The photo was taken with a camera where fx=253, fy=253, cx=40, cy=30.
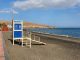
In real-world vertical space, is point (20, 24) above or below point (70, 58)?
above

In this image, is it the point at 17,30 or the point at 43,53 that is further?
the point at 17,30

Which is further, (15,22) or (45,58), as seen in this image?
(15,22)

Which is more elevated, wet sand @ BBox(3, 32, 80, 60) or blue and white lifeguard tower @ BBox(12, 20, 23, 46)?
blue and white lifeguard tower @ BBox(12, 20, 23, 46)

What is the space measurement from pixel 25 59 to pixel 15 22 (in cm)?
1052

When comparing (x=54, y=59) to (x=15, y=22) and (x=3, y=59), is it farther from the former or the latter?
(x=15, y=22)

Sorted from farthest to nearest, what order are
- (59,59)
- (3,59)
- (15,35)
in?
(15,35) < (59,59) < (3,59)

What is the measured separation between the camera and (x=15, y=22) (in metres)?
23.6

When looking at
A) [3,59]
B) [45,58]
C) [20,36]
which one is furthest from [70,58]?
[20,36]

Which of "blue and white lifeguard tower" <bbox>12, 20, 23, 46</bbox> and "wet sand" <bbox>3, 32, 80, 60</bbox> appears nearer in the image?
"wet sand" <bbox>3, 32, 80, 60</bbox>

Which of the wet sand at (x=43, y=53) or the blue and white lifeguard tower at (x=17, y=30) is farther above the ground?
the blue and white lifeguard tower at (x=17, y=30)

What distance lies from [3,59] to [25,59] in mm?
1272

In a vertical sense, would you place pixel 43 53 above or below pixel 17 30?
below

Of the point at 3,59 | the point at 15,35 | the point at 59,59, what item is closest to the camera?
the point at 3,59

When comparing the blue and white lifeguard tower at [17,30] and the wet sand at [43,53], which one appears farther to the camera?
the blue and white lifeguard tower at [17,30]
